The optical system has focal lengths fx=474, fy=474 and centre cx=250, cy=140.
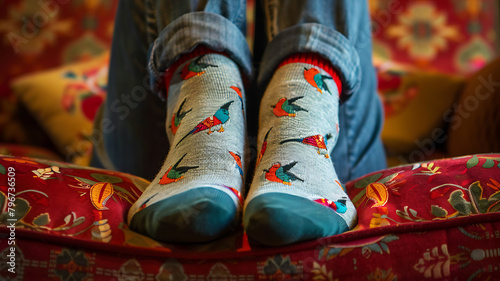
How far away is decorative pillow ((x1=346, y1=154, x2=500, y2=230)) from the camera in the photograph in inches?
Answer: 18.9

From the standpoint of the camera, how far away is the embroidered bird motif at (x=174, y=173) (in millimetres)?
508

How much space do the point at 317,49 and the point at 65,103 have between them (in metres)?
0.91

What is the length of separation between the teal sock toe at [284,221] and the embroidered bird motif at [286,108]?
15cm

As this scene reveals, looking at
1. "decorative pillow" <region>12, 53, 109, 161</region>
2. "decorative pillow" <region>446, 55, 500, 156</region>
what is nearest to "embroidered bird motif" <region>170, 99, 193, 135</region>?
"decorative pillow" <region>446, 55, 500, 156</region>

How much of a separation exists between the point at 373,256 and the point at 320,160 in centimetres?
13

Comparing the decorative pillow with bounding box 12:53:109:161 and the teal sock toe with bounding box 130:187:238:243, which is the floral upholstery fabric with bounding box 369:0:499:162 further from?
the teal sock toe with bounding box 130:187:238:243

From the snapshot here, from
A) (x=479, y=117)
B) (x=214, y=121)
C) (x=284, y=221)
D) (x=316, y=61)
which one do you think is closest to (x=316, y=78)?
(x=316, y=61)

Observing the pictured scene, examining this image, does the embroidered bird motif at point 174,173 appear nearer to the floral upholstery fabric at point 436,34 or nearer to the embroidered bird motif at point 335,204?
the embroidered bird motif at point 335,204

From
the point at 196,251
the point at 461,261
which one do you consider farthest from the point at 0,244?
the point at 461,261

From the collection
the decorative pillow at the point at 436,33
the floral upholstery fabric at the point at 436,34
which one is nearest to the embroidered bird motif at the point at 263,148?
the floral upholstery fabric at the point at 436,34

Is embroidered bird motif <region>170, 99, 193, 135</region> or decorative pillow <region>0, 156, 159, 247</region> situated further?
embroidered bird motif <region>170, 99, 193, 135</region>

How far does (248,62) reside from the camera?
69 centimetres

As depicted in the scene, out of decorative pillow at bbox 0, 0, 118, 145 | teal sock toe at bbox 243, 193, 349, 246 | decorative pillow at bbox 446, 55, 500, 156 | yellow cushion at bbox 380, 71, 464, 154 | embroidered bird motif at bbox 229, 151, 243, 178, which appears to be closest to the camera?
teal sock toe at bbox 243, 193, 349, 246

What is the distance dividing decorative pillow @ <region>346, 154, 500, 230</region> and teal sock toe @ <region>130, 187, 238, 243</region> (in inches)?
5.5
